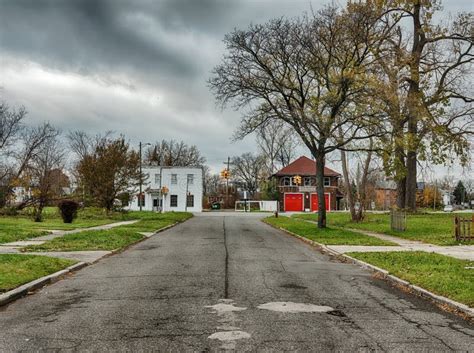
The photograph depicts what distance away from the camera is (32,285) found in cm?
1099

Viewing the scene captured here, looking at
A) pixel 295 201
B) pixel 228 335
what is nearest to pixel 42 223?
pixel 228 335

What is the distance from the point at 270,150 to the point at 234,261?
3091 inches

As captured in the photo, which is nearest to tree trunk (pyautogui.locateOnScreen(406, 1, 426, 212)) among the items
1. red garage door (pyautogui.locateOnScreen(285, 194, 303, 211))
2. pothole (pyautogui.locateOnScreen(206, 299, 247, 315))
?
pothole (pyautogui.locateOnScreen(206, 299, 247, 315))

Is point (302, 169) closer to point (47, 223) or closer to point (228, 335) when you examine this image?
point (47, 223)

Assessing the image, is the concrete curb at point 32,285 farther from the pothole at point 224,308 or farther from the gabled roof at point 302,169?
the gabled roof at point 302,169

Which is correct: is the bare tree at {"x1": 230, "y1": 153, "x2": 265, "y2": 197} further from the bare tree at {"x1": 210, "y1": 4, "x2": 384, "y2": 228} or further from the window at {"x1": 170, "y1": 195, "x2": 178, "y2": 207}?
the bare tree at {"x1": 210, "y1": 4, "x2": 384, "y2": 228}

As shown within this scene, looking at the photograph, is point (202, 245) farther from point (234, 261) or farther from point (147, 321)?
point (147, 321)

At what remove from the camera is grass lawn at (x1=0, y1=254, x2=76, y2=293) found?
11.0 meters

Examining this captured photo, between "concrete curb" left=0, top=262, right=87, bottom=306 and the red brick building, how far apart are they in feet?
233

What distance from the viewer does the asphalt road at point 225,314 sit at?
21.8 feet

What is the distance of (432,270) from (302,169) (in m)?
74.0

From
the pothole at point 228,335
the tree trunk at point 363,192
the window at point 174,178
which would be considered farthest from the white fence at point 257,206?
the pothole at point 228,335

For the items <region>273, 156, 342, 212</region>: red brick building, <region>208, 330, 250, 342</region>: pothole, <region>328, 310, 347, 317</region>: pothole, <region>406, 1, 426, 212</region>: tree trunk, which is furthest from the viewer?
<region>273, 156, 342, 212</region>: red brick building

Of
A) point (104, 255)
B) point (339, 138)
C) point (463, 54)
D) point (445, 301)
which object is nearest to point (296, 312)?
point (445, 301)
